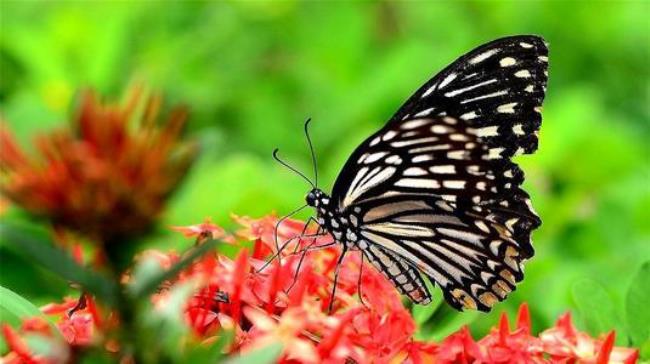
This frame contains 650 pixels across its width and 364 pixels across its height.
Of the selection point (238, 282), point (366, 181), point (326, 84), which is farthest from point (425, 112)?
point (326, 84)

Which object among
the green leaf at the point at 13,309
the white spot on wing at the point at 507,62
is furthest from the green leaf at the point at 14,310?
the white spot on wing at the point at 507,62

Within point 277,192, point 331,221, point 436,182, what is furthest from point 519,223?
point 277,192

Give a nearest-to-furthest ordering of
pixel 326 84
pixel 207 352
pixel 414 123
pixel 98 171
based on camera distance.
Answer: pixel 98 171, pixel 207 352, pixel 414 123, pixel 326 84

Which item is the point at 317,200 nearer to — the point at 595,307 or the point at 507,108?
the point at 507,108

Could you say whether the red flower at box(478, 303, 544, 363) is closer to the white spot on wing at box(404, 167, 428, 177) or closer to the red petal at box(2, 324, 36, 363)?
the white spot on wing at box(404, 167, 428, 177)

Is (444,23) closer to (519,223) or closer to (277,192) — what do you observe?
(277,192)

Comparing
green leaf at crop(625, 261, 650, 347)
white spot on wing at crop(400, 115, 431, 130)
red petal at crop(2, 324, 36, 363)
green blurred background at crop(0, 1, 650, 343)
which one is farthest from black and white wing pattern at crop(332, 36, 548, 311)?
red petal at crop(2, 324, 36, 363)
